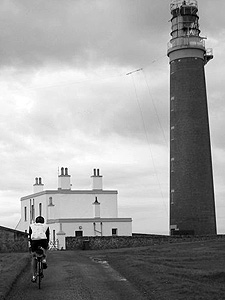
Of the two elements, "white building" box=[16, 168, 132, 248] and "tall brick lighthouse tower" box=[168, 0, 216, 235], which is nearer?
"tall brick lighthouse tower" box=[168, 0, 216, 235]

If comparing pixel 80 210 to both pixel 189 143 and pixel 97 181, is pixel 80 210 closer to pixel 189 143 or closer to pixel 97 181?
pixel 97 181

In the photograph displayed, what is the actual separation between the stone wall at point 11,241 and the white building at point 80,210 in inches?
490

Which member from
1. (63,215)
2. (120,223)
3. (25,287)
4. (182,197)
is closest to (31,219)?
(63,215)

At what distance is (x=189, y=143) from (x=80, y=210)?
14.8 m

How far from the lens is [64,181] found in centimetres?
6303

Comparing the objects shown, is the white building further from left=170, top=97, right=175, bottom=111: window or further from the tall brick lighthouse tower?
left=170, top=97, right=175, bottom=111: window

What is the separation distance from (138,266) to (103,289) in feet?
21.7

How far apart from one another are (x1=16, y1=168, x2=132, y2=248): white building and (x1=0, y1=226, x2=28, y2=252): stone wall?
40.8 ft

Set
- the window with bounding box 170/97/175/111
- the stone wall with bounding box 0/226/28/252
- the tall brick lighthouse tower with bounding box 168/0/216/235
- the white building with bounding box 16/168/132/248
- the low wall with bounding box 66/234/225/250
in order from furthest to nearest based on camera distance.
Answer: the white building with bounding box 16/168/132/248, the window with bounding box 170/97/175/111, the tall brick lighthouse tower with bounding box 168/0/216/235, the low wall with bounding box 66/234/225/250, the stone wall with bounding box 0/226/28/252

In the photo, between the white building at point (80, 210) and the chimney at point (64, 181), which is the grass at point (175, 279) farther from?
the chimney at point (64, 181)

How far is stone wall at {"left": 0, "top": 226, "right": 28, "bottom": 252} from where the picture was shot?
1732 inches

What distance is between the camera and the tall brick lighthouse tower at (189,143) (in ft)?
174

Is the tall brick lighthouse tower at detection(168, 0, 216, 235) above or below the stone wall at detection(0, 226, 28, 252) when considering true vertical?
above

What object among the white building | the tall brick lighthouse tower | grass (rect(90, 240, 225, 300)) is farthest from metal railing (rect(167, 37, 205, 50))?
grass (rect(90, 240, 225, 300))
